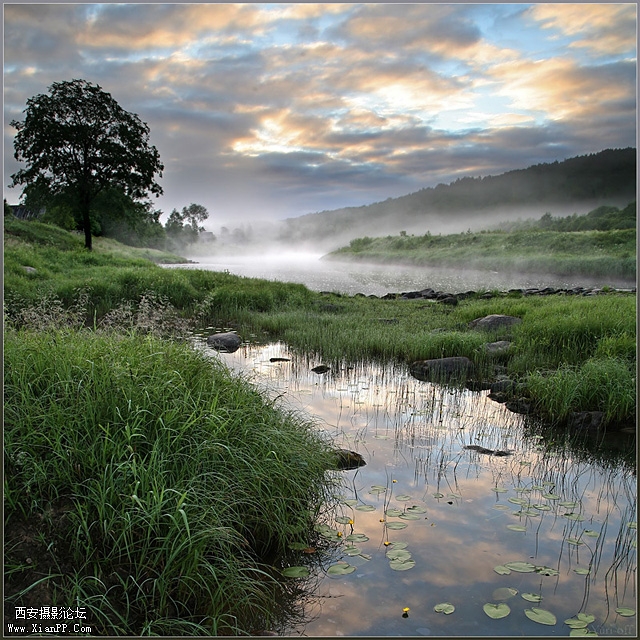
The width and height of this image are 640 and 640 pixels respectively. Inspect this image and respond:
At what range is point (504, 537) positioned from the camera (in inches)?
165

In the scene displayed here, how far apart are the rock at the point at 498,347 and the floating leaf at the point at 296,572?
25.0 ft

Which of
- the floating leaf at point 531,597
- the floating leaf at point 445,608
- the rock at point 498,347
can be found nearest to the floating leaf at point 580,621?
the floating leaf at point 531,597

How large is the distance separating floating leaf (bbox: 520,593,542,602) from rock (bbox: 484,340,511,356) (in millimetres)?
7304

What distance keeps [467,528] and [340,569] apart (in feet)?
4.07

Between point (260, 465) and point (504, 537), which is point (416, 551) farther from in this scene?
point (260, 465)

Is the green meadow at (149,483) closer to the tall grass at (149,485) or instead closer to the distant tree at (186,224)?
the tall grass at (149,485)

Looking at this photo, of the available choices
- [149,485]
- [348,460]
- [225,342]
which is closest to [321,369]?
[225,342]

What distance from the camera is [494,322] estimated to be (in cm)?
1298

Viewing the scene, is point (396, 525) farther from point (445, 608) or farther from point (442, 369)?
point (442, 369)

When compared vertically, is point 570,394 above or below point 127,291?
below

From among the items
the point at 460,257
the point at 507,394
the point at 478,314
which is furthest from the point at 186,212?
the point at 460,257

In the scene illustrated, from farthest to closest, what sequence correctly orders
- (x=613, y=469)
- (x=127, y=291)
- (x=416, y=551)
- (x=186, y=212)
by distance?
(x=127, y=291) → (x=186, y=212) → (x=613, y=469) → (x=416, y=551)

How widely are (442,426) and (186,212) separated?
1002 centimetres

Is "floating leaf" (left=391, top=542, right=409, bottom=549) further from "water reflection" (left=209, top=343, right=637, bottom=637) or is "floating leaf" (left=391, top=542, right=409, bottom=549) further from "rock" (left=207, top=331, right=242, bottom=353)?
"rock" (left=207, top=331, right=242, bottom=353)
